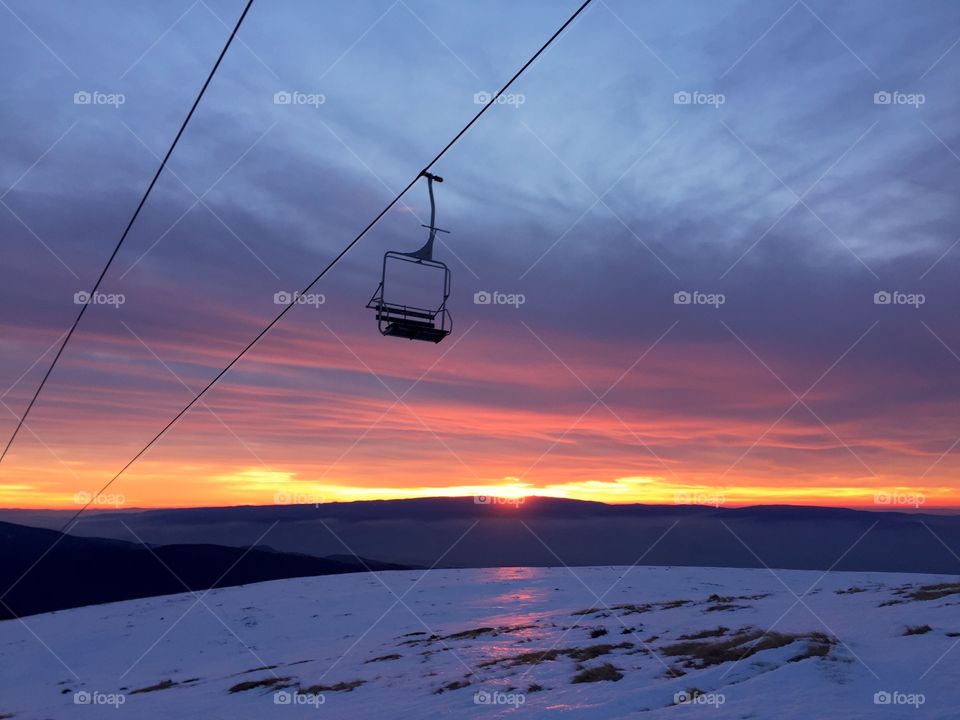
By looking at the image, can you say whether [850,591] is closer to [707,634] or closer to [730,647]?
[707,634]

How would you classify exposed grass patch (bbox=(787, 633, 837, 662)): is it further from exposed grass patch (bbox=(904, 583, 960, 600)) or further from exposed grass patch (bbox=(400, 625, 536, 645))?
exposed grass patch (bbox=(400, 625, 536, 645))

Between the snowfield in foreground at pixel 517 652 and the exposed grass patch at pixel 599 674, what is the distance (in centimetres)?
9

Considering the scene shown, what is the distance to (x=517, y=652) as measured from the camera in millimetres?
22672

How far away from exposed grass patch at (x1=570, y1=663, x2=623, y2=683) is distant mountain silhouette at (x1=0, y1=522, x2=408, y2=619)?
107 meters

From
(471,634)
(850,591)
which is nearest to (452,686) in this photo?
(471,634)

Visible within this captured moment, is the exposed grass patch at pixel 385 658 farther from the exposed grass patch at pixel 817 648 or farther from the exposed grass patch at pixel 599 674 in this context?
the exposed grass patch at pixel 817 648

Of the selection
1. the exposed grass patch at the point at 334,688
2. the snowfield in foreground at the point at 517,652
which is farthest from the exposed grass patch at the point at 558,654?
the exposed grass patch at the point at 334,688

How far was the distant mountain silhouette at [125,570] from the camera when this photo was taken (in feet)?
414

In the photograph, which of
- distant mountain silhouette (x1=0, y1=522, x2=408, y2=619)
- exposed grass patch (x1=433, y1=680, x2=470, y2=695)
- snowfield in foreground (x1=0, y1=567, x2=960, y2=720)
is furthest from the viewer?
distant mountain silhouette (x1=0, y1=522, x2=408, y2=619)

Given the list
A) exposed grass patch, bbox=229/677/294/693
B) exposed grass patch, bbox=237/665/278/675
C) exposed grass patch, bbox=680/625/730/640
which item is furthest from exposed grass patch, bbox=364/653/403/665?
exposed grass patch, bbox=680/625/730/640

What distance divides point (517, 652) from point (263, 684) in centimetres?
863

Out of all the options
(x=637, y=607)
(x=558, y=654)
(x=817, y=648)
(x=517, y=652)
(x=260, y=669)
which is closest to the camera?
(x=817, y=648)

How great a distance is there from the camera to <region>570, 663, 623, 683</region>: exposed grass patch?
18.3 meters

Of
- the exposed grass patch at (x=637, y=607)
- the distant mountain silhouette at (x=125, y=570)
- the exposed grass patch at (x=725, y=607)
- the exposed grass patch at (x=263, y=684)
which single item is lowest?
the exposed grass patch at (x=263, y=684)
